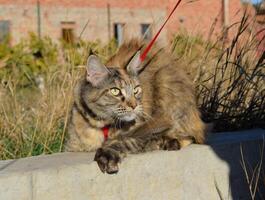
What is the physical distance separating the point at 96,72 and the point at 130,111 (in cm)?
35

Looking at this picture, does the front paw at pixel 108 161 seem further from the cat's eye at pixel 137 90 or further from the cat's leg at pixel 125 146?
the cat's eye at pixel 137 90

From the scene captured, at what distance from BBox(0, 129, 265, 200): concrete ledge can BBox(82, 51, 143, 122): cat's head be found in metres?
0.31

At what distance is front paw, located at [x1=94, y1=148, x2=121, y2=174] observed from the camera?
3.05 meters

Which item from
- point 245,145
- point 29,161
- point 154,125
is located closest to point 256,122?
point 245,145

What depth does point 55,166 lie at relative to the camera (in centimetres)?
296

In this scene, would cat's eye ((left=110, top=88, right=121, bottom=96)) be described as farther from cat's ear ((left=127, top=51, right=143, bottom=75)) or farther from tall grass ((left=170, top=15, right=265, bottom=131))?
tall grass ((left=170, top=15, right=265, bottom=131))

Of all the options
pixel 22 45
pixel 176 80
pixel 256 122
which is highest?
pixel 176 80

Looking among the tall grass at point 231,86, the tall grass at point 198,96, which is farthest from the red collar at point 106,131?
the tall grass at point 231,86

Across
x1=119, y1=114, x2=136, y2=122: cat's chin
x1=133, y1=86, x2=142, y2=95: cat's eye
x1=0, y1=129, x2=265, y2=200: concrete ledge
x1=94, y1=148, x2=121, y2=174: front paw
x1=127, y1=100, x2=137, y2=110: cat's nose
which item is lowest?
x1=0, y1=129, x2=265, y2=200: concrete ledge

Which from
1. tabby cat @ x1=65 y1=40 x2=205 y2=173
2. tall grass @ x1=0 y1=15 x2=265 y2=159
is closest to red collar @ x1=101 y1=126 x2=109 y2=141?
tabby cat @ x1=65 y1=40 x2=205 y2=173

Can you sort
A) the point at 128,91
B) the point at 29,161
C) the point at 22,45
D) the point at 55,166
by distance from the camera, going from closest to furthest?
1. the point at 55,166
2. the point at 29,161
3. the point at 128,91
4. the point at 22,45

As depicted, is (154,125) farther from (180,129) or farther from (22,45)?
(22,45)

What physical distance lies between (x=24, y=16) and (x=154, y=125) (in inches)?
648

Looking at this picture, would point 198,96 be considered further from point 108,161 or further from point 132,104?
point 108,161
